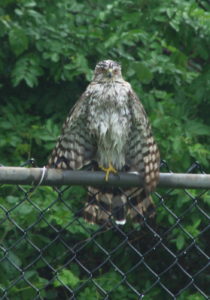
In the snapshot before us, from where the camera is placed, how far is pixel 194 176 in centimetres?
336

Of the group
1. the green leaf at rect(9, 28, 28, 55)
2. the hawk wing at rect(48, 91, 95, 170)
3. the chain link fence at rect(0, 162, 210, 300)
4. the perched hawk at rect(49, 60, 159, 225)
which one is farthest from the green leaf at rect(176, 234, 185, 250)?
the green leaf at rect(9, 28, 28, 55)

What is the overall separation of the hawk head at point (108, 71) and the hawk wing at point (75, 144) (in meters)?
0.58

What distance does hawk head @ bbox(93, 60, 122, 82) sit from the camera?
514cm

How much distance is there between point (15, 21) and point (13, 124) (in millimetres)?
772

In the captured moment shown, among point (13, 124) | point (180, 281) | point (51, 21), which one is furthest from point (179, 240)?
point (51, 21)

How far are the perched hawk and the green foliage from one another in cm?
70

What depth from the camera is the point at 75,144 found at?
14.2 ft

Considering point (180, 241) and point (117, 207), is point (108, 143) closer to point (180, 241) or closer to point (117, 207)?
point (117, 207)

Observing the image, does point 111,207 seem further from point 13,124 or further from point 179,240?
point 13,124

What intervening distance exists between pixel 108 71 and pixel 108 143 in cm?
74

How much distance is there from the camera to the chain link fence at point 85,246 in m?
4.66

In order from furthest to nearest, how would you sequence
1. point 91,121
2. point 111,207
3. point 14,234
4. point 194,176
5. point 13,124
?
point 13,124 → point 14,234 → point 91,121 → point 111,207 → point 194,176

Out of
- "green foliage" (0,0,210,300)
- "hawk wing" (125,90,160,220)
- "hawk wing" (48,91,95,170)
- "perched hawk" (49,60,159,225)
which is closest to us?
"hawk wing" (125,90,160,220)

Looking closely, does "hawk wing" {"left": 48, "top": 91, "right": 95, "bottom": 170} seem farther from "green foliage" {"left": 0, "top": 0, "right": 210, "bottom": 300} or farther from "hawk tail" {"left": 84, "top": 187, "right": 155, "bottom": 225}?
"green foliage" {"left": 0, "top": 0, "right": 210, "bottom": 300}
